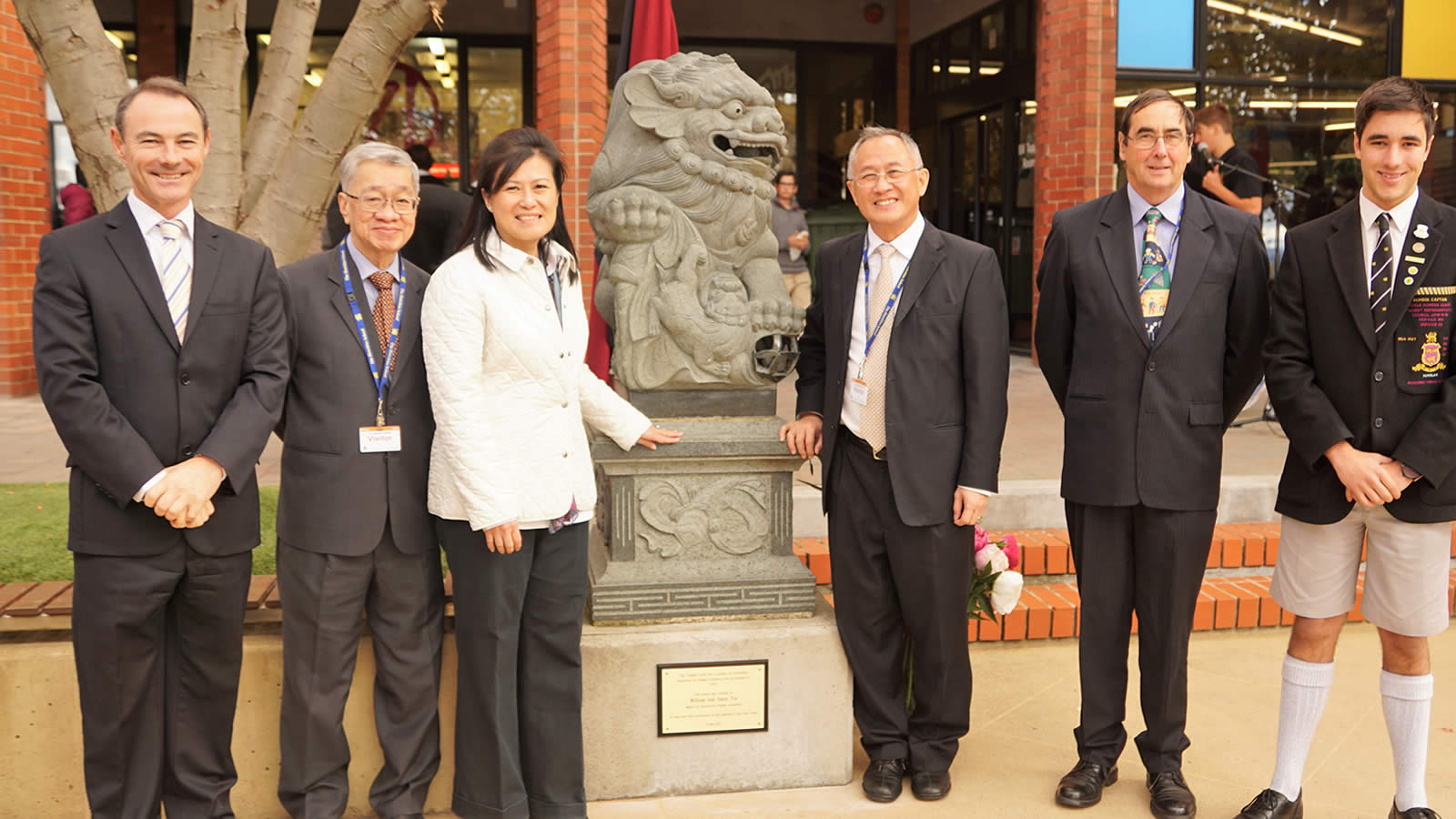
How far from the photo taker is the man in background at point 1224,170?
20.7 feet

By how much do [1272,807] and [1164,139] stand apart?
1.78 meters

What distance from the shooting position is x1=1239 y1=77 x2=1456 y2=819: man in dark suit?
9.39 feet

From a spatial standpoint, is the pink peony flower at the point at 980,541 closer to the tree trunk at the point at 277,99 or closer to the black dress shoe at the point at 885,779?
the black dress shoe at the point at 885,779

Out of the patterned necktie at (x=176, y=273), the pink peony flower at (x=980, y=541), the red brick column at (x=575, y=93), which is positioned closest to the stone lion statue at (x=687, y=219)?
the pink peony flower at (x=980, y=541)

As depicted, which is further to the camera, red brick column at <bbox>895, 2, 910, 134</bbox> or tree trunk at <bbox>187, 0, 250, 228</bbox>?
red brick column at <bbox>895, 2, 910, 134</bbox>

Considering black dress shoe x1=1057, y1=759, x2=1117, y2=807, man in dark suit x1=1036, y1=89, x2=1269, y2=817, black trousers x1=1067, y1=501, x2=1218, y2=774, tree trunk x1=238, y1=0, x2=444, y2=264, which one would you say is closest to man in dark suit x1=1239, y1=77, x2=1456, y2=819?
man in dark suit x1=1036, y1=89, x2=1269, y2=817

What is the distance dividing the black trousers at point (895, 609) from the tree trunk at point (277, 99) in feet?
7.59

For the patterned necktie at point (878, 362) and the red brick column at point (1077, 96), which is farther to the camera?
the red brick column at point (1077, 96)

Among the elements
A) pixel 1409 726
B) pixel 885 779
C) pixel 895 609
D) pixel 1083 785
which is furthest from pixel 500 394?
pixel 1409 726

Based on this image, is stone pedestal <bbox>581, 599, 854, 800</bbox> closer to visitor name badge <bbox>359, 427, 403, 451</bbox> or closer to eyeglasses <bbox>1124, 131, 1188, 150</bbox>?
visitor name badge <bbox>359, 427, 403, 451</bbox>

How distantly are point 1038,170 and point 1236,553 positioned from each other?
5.03 meters

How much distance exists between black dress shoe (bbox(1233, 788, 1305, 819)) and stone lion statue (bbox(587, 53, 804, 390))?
5.65ft

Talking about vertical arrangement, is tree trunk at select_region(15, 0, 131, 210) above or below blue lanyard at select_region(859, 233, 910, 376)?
above

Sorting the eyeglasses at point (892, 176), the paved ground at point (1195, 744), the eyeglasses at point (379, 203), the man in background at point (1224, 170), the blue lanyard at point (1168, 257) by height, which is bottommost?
the paved ground at point (1195, 744)
